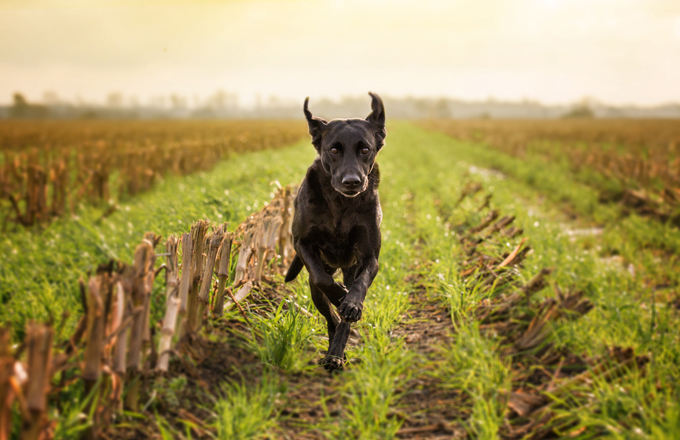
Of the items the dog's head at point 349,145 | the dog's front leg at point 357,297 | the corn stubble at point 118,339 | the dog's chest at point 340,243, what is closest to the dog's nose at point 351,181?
the dog's head at point 349,145

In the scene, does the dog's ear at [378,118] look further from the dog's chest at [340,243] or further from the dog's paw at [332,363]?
the dog's paw at [332,363]

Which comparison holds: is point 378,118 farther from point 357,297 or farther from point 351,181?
point 357,297

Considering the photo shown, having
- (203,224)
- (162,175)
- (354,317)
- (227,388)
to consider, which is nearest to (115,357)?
(227,388)

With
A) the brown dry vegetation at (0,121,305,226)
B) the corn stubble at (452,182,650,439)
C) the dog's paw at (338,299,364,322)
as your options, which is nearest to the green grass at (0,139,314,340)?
the brown dry vegetation at (0,121,305,226)

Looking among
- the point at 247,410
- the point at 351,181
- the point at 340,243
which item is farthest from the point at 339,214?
the point at 247,410

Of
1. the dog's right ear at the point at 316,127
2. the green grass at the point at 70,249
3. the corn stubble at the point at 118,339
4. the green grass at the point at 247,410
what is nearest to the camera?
the corn stubble at the point at 118,339

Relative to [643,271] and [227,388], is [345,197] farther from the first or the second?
[643,271]

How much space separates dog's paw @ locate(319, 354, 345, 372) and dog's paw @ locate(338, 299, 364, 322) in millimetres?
287

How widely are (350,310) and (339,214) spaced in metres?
0.76

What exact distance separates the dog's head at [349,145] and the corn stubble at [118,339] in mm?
876

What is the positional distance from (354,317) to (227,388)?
83 cm

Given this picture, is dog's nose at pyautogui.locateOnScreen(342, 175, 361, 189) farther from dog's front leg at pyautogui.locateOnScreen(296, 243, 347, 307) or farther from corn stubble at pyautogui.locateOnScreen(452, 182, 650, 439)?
corn stubble at pyautogui.locateOnScreen(452, 182, 650, 439)

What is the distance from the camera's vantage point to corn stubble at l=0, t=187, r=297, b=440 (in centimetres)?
191

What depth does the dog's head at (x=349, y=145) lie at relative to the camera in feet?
10.2
